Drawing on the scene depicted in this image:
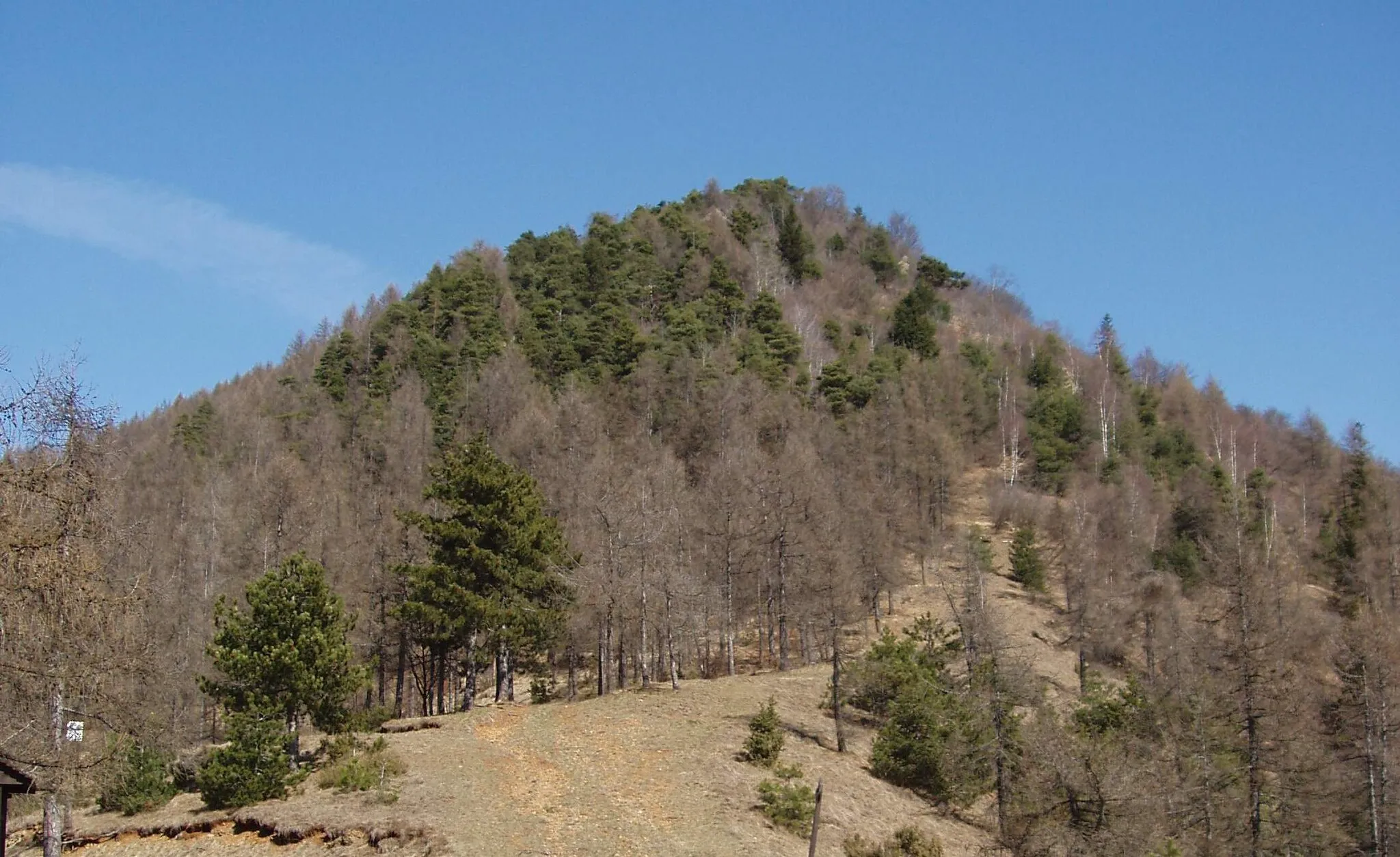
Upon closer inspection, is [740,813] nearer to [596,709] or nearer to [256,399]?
[596,709]

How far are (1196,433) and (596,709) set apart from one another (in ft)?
286

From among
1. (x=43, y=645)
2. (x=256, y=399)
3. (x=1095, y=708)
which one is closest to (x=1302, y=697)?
(x=1095, y=708)

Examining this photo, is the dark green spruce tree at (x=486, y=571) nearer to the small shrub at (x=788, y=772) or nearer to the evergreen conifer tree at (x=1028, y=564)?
the small shrub at (x=788, y=772)

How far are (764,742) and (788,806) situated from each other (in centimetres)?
441

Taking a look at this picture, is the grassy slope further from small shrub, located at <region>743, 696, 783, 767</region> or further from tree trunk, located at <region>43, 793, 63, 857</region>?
tree trunk, located at <region>43, 793, 63, 857</region>

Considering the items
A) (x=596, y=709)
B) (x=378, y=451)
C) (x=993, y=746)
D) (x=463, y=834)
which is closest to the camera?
(x=463, y=834)

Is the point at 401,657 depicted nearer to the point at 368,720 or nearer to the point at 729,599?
the point at 368,720

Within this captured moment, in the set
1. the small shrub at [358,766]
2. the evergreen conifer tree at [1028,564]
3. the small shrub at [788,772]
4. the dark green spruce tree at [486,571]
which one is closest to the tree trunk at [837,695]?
the small shrub at [788,772]

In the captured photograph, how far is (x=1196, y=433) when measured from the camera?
106 metres

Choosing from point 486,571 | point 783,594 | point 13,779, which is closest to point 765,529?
point 783,594

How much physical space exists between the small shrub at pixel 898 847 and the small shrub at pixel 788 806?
1.20 metres

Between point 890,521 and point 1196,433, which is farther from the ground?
point 1196,433

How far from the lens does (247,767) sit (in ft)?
90.6

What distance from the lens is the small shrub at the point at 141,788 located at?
2806 centimetres
